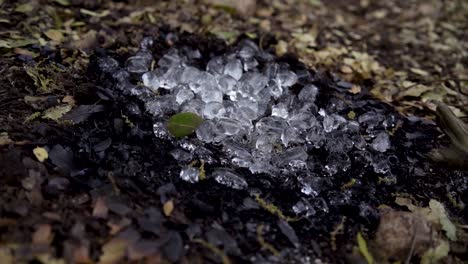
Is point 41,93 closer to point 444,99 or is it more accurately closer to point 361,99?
point 361,99

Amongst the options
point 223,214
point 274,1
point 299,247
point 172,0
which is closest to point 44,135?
point 223,214

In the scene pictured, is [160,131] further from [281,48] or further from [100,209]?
[281,48]

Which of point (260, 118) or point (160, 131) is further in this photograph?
point (260, 118)

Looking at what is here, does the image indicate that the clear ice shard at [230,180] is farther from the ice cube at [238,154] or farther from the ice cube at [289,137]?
the ice cube at [289,137]

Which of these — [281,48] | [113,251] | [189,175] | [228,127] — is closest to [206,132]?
[228,127]

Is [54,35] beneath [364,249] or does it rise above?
above

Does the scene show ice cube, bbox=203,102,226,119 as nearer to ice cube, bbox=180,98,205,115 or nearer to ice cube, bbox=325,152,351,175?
ice cube, bbox=180,98,205,115

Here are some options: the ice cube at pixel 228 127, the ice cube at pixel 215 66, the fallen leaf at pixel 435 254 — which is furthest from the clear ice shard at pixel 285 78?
the fallen leaf at pixel 435 254
